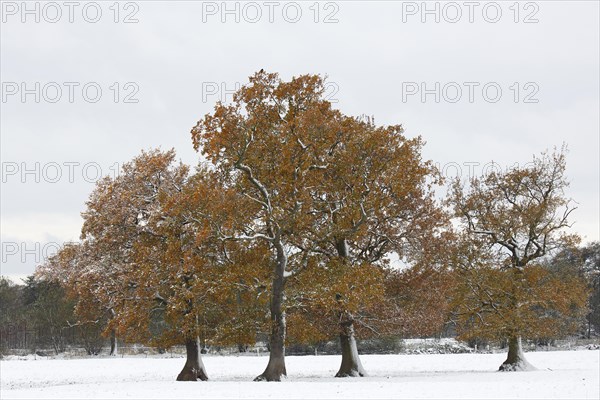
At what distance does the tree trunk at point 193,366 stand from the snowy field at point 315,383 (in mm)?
1194

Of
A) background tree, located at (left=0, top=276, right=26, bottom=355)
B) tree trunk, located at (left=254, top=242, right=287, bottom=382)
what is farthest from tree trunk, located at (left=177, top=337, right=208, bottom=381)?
background tree, located at (left=0, top=276, right=26, bottom=355)

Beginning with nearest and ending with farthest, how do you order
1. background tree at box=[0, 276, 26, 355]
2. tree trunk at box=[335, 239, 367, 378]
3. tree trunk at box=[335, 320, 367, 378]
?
tree trunk at box=[335, 239, 367, 378], tree trunk at box=[335, 320, 367, 378], background tree at box=[0, 276, 26, 355]

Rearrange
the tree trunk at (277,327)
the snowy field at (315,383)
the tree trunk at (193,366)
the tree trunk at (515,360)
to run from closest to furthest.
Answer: the snowy field at (315,383)
the tree trunk at (277,327)
the tree trunk at (193,366)
the tree trunk at (515,360)

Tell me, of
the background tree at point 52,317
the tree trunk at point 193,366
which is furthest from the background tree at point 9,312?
the tree trunk at point 193,366

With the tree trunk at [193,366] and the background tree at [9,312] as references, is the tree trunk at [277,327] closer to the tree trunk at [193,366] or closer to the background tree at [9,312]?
the tree trunk at [193,366]

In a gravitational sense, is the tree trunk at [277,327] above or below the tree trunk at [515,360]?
above

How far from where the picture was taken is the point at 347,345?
113 ft

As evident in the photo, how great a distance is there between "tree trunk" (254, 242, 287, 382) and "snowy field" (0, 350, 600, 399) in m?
1.05

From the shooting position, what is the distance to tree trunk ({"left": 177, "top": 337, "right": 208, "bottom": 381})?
109 feet

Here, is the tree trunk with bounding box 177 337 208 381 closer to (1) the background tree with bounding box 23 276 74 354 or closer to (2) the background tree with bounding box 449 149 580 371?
(2) the background tree with bounding box 449 149 580 371

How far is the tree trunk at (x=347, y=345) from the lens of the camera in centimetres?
3366

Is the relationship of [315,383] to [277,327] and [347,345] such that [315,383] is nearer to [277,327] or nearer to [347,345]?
[277,327]

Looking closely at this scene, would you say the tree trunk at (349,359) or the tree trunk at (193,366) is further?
the tree trunk at (349,359)

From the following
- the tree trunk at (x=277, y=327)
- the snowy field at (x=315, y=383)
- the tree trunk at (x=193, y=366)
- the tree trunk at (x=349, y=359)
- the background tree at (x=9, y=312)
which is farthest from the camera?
the background tree at (x=9, y=312)
